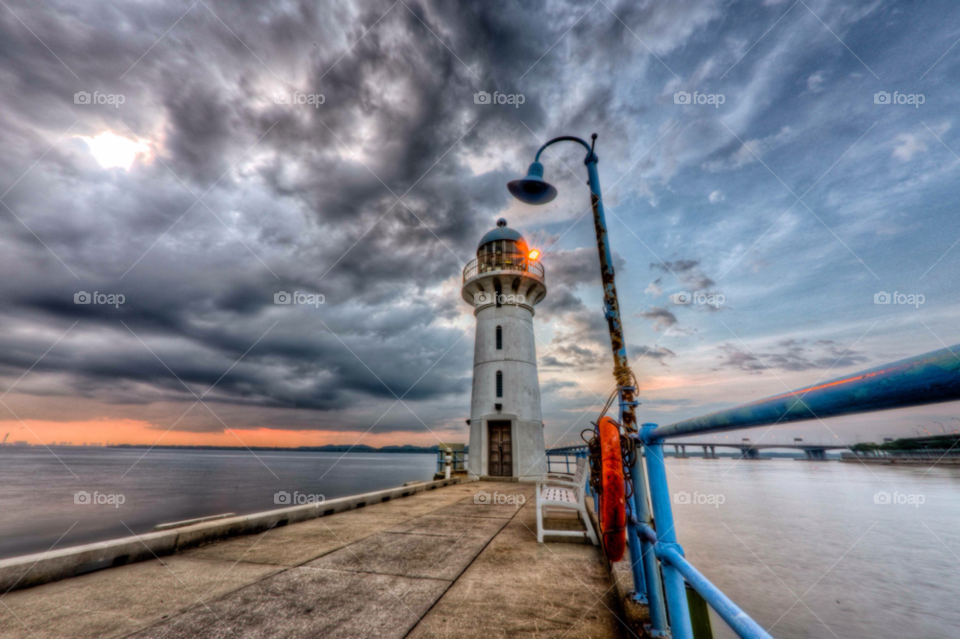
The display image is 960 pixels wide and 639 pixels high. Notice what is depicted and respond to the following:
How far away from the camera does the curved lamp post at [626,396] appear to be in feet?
9.07

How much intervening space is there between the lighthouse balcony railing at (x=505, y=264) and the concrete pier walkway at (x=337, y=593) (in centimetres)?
1164

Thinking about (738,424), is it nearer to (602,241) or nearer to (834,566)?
(602,241)

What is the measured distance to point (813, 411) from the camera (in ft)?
3.54

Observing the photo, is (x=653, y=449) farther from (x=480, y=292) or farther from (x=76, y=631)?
(x=480, y=292)

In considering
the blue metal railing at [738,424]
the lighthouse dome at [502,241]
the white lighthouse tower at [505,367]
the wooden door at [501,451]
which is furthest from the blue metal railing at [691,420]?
the lighthouse dome at [502,241]

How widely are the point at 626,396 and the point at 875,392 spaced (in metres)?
3.41

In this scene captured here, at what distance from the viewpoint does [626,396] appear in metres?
4.14

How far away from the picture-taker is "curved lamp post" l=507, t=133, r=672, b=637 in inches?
109

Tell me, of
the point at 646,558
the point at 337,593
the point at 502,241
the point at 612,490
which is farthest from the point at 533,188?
the point at 502,241

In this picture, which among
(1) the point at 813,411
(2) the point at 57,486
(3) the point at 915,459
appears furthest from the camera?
(3) the point at 915,459

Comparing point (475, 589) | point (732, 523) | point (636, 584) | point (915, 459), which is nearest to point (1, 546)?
point (475, 589)

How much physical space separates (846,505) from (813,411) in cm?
3308

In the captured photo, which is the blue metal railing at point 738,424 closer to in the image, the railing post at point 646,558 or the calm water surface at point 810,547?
the railing post at point 646,558

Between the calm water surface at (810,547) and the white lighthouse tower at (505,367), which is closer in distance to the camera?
the calm water surface at (810,547)
